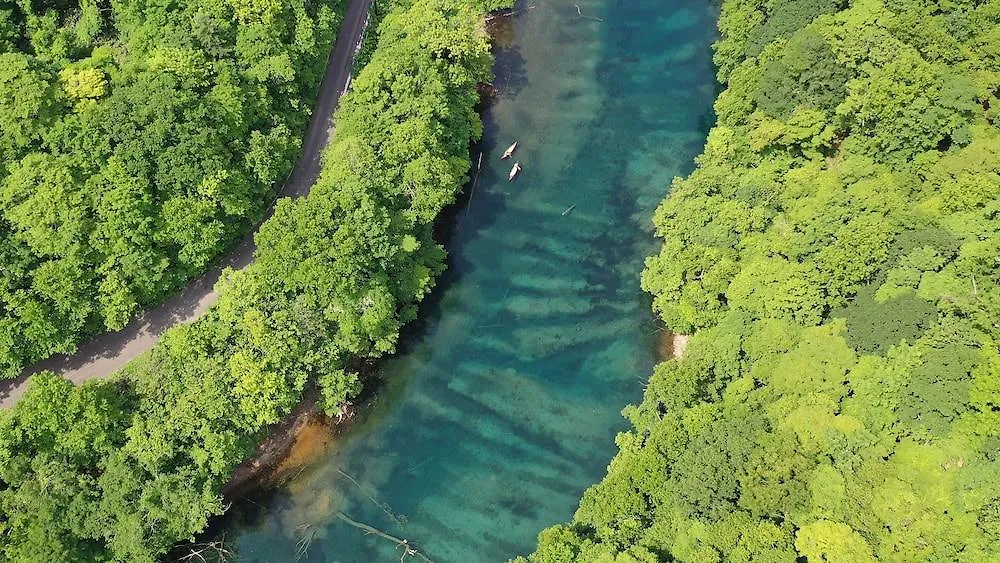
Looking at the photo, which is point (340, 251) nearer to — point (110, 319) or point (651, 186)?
point (110, 319)

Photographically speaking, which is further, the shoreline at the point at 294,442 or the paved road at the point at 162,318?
the shoreline at the point at 294,442

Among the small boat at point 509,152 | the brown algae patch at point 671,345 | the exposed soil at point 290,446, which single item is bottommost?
the brown algae patch at point 671,345

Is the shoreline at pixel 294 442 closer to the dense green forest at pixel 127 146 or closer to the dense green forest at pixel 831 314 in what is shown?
the dense green forest at pixel 127 146

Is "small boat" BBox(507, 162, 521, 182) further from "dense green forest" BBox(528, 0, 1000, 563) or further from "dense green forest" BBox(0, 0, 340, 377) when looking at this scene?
"dense green forest" BBox(0, 0, 340, 377)

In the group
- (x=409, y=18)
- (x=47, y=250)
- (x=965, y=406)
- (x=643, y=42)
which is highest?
(x=409, y=18)

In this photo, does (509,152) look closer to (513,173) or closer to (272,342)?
(513,173)

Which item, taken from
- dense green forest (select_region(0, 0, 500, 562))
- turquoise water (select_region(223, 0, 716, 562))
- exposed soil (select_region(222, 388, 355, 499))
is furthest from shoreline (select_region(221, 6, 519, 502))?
dense green forest (select_region(0, 0, 500, 562))

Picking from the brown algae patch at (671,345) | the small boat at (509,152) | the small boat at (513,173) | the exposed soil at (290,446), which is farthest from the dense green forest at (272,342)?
the brown algae patch at (671,345)

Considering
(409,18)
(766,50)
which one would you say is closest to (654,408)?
A: (766,50)
